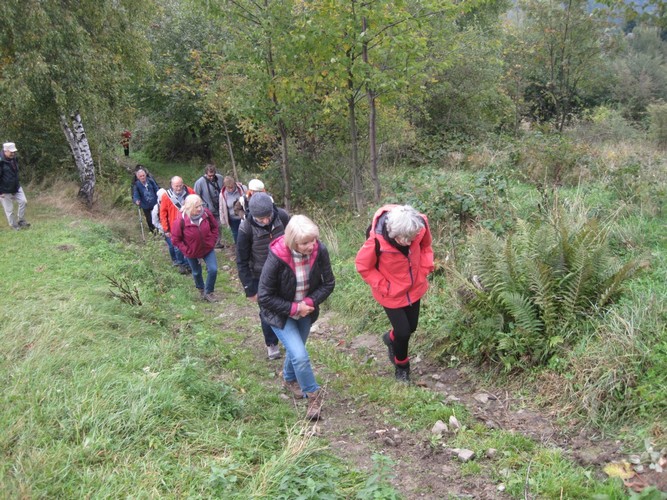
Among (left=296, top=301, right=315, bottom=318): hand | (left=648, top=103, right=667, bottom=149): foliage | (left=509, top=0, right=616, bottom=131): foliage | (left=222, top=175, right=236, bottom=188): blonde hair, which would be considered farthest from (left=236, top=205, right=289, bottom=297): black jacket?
(left=648, top=103, right=667, bottom=149): foliage

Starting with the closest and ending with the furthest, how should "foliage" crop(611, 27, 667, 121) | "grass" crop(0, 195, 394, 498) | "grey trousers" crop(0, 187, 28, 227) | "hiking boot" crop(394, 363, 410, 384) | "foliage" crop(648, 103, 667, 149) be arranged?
"grass" crop(0, 195, 394, 498)
"hiking boot" crop(394, 363, 410, 384)
"grey trousers" crop(0, 187, 28, 227)
"foliage" crop(648, 103, 667, 149)
"foliage" crop(611, 27, 667, 121)

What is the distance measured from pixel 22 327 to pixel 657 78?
113 ft

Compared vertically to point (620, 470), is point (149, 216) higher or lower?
lower

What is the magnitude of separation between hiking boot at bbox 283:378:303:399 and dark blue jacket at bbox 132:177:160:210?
7044 mm

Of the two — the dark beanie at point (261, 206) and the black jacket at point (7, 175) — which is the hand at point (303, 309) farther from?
the black jacket at point (7, 175)

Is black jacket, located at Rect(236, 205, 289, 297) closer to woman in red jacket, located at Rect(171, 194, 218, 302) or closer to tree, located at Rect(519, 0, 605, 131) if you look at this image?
woman in red jacket, located at Rect(171, 194, 218, 302)

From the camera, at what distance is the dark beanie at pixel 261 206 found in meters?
5.11

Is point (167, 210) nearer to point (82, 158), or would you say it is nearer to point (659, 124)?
point (82, 158)

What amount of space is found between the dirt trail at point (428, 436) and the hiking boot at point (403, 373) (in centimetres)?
11

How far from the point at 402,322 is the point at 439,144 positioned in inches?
475

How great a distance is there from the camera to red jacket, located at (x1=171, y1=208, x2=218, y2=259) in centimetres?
714

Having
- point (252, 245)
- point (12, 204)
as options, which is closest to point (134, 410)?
point (252, 245)

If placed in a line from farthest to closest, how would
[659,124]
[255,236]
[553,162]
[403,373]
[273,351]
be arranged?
[659,124], [553,162], [273,351], [255,236], [403,373]

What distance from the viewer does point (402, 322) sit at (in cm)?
457
